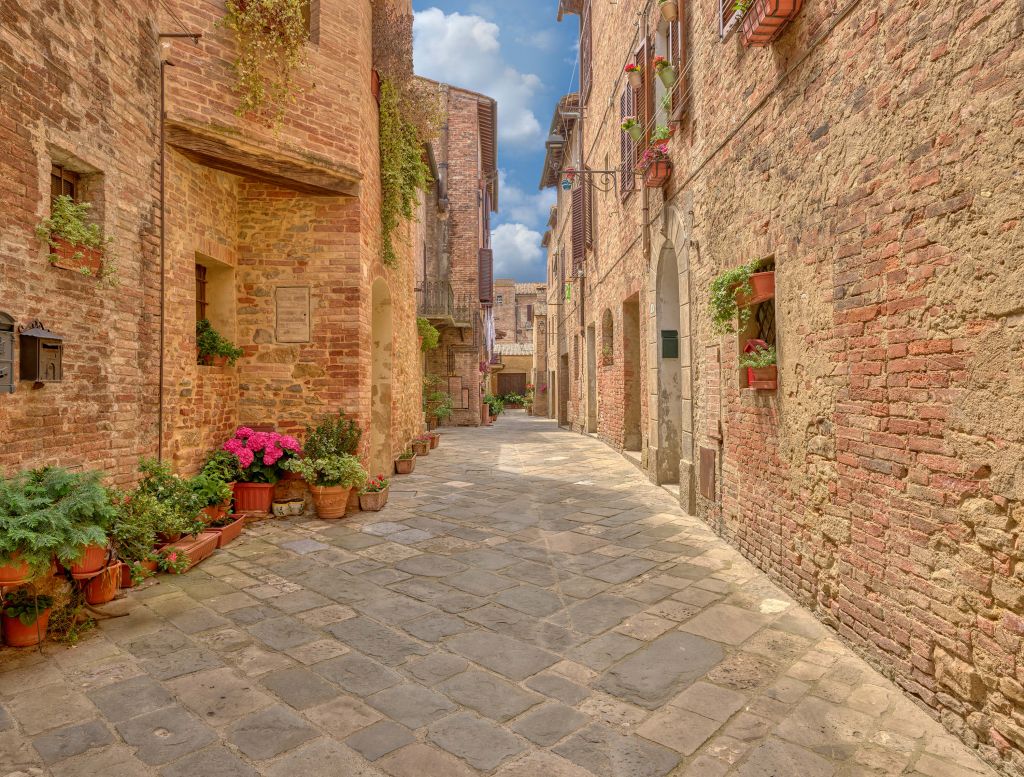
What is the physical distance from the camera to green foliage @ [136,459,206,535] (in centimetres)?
456

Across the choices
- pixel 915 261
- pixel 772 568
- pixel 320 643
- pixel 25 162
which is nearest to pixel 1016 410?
pixel 915 261

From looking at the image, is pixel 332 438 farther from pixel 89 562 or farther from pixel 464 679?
pixel 464 679

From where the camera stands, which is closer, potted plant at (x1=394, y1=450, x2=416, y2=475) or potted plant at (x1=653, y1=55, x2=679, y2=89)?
potted plant at (x1=653, y1=55, x2=679, y2=89)

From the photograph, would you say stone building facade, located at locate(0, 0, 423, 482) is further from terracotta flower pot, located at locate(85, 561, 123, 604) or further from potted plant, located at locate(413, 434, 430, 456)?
potted plant, located at locate(413, 434, 430, 456)

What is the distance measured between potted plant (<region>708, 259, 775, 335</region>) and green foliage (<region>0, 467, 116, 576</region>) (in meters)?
4.48

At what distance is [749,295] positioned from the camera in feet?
14.5

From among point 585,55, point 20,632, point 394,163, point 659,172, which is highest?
point 585,55

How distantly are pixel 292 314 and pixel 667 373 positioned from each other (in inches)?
191

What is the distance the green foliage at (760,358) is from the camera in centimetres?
425

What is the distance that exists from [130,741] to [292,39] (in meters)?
5.95

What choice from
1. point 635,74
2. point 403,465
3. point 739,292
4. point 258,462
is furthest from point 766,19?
point 403,465

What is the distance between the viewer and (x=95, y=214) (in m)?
4.29

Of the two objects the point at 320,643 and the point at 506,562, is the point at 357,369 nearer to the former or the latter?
the point at 506,562

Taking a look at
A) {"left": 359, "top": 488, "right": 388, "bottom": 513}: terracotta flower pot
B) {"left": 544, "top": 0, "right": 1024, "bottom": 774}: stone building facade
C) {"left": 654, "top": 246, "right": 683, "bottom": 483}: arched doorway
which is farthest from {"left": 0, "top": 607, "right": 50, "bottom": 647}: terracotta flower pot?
{"left": 654, "top": 246, "right": 683, "bottom": 483}: arched doorway
